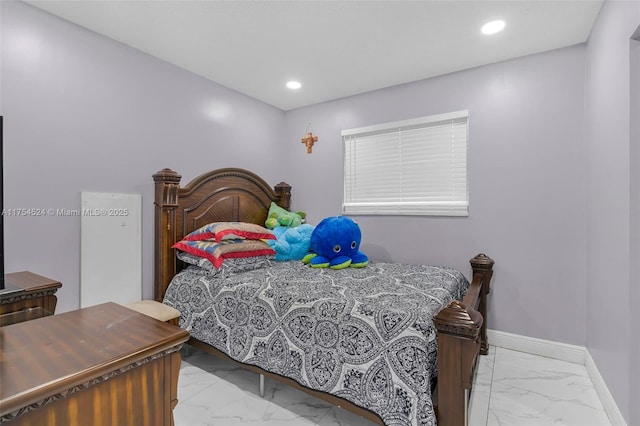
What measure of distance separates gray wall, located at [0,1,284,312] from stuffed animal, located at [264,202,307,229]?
85 cm

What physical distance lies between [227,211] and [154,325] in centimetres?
219

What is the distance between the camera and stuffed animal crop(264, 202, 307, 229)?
330 centimetres

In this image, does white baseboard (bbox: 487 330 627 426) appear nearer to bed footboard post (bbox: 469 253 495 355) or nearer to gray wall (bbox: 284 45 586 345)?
gray wall (bbox: 284 45 586 345)

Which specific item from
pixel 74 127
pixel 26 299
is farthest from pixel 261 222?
pixel 26 299

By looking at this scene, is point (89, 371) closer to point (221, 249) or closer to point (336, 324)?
point (336, 324)

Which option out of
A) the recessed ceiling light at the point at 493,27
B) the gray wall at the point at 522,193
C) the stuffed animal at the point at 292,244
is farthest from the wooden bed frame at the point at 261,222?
the recessed ceiling light at the point at 493,27

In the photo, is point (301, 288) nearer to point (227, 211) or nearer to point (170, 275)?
point (170, 275)

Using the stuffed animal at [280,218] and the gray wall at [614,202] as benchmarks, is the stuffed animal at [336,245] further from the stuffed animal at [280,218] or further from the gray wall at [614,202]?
the gray wall at [614,202]

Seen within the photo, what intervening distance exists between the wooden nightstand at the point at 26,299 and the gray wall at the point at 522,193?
103 inches

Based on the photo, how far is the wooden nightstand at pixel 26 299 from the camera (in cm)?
138

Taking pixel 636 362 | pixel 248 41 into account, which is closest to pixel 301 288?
pixel 636 362

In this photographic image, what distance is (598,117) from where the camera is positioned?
2.05 meters

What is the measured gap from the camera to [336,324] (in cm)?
167

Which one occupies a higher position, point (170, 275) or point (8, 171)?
point (8, 171)
